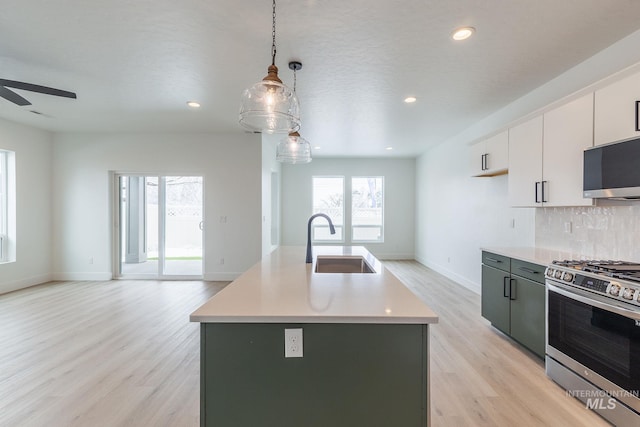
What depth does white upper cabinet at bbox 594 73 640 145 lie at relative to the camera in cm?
199

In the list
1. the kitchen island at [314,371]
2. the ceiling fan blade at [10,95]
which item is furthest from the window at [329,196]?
the kitchen island at [314,371]

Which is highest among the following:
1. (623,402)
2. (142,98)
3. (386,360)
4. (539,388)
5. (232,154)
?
(142,98)

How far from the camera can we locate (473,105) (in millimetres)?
3900

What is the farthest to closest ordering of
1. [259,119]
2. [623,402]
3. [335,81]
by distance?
[335,81], [259,119], [623,402]

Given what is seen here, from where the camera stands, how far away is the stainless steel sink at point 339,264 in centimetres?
276

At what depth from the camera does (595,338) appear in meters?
1.97

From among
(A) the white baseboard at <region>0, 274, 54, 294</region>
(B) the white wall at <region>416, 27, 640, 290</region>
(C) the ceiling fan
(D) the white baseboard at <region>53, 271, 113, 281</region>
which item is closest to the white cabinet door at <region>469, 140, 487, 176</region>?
(B) the white wall at <region>416, 27, 640, 290</region>

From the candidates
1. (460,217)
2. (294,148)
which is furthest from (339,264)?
(460,217)

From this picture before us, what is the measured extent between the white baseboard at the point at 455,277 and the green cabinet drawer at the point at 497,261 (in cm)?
Result: 164

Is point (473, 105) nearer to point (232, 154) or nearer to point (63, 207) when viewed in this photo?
point (232, 154)

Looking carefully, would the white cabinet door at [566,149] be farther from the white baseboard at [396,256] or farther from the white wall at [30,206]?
the white wall at [30,206]

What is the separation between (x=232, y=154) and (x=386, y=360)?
493 cm

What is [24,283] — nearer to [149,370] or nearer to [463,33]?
[149,370]

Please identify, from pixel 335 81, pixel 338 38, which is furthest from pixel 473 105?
pixel 338 38
